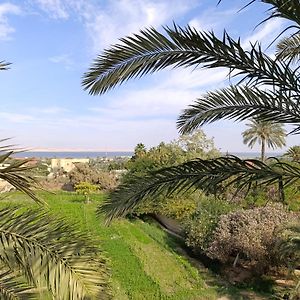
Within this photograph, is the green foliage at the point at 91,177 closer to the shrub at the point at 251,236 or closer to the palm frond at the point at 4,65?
the shrub at the point at 251,236

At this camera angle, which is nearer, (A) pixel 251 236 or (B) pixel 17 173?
(B) pixel 17 173

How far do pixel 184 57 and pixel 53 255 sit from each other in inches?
96.8

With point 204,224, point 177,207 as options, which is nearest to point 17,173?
point 204,224

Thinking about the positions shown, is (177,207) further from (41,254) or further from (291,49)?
(41,254)

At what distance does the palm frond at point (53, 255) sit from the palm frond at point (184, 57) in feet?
6.62

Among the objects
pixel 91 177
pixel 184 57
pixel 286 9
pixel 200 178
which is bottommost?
pixel 91 177

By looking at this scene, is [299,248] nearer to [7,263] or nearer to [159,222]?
[7,263]

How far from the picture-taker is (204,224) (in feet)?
49.0

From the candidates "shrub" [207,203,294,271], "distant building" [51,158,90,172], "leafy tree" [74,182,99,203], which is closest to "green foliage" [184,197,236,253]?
"shrub" [207,203,294,271]

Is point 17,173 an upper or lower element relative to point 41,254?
upper

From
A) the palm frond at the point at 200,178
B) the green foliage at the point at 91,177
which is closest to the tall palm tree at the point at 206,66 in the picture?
the palm frond at the point at 200,178

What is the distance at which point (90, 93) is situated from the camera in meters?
4.32

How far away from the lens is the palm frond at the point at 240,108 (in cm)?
394

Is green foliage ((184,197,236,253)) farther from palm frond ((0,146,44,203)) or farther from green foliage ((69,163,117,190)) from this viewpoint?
green foliage ((69,163,117,190))
